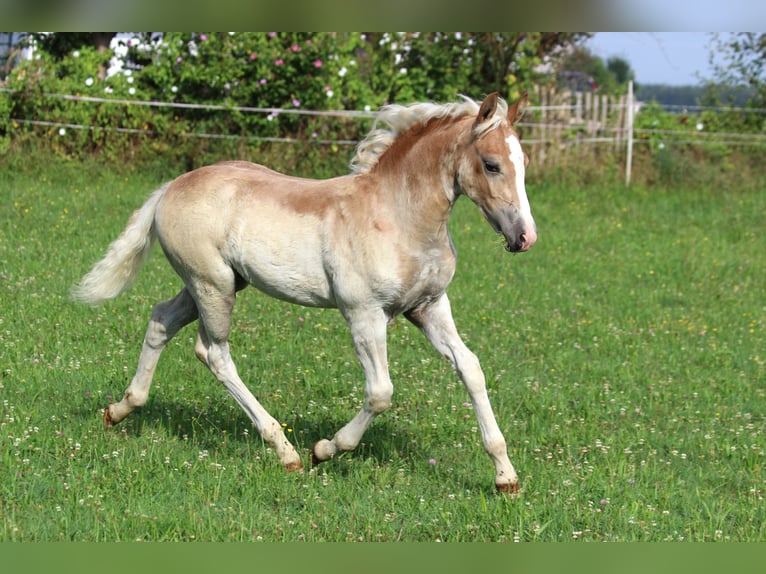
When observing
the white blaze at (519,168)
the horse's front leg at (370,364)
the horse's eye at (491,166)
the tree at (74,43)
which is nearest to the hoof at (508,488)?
the horse's front leg at (370,364)

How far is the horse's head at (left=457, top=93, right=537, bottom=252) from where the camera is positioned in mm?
5203

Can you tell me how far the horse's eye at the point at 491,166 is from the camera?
530cm

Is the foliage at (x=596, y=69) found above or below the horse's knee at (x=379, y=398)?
above

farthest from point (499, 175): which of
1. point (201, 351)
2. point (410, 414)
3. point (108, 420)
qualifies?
point (108, 420)

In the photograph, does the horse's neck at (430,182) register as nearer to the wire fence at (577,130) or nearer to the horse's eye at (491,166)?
the horse's eye at (491,166)

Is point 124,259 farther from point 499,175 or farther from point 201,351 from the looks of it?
point 499,175

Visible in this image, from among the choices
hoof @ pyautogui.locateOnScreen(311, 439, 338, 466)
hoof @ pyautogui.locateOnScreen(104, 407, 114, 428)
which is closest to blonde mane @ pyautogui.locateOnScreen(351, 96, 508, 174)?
hoof @ pyautogui.locateOnScreen(311, 439, 338, 466)

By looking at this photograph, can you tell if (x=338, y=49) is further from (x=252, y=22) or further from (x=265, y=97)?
(x=252, y=22)

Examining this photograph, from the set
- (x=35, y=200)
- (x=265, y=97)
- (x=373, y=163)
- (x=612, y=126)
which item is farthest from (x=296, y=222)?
(x=612, y=126)

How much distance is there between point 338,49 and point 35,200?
6.12 metres

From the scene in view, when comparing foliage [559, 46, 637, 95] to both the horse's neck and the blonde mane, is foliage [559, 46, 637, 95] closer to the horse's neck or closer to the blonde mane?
the blonde mane

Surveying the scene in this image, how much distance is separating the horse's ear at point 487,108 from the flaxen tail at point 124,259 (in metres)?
2.30

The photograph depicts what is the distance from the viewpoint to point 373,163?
600cm

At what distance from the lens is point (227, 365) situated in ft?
21.0
